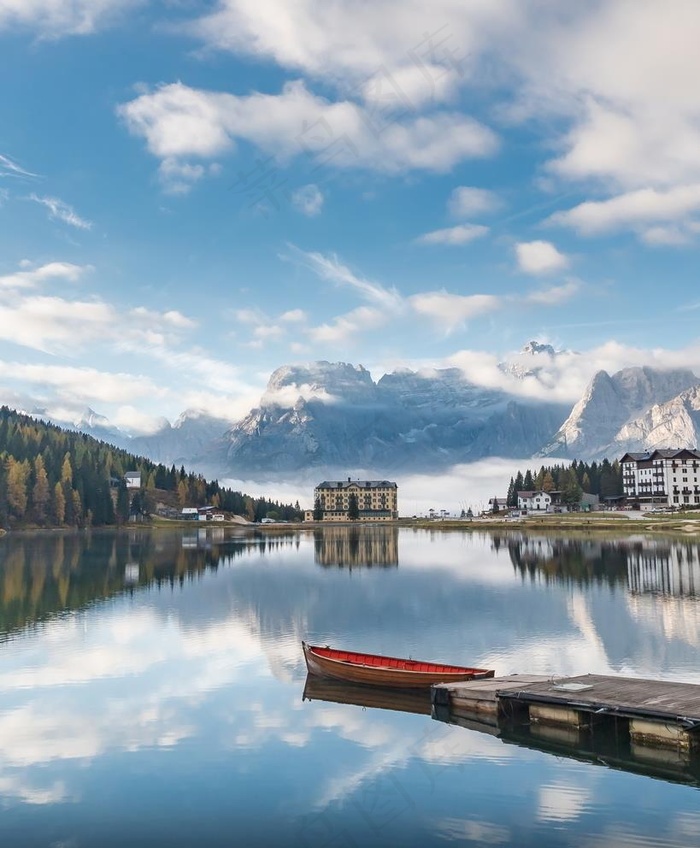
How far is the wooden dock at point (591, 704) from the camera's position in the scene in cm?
3077

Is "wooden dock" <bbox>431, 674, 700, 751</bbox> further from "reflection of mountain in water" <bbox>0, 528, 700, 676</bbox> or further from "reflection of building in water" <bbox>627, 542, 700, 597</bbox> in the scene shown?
"reflection of building in water" <bbox>627, 542, 700, 597</bbox>

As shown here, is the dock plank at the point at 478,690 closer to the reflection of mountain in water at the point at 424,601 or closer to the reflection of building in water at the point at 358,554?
the reflection of mountain in water at the point at 424,601

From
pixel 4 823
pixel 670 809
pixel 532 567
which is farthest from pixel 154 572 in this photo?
pixel 670 809

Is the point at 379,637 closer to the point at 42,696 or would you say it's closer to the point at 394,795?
the point at 42,696

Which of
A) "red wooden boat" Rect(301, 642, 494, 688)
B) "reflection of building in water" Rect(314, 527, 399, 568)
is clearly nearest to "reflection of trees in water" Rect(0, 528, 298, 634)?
"reflection of building in water" Rect(314, 527, 399, 568)

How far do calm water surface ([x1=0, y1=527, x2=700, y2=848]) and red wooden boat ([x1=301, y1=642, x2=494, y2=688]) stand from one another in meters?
1.71

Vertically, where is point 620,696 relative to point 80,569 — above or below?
above

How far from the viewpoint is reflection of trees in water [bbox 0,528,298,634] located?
75812 mm

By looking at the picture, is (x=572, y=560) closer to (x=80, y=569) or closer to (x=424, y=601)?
(x=424, y=601)

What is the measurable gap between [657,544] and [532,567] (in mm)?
43524

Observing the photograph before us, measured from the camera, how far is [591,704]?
3281cm

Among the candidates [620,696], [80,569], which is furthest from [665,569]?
[80,569]

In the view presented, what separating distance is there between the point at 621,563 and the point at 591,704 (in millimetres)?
81879

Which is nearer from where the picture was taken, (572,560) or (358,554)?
(572,560)
